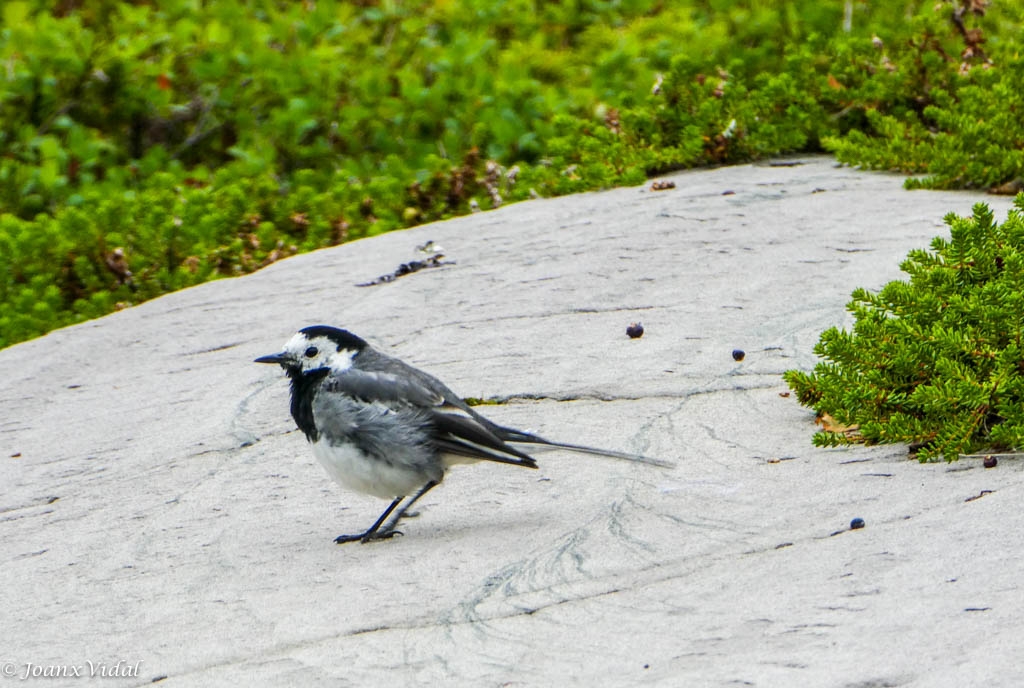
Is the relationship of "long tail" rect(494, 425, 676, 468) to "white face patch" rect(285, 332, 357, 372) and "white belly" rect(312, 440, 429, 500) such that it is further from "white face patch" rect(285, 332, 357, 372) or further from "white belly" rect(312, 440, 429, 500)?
"white face patch" rect(285, 332, 357, 372)

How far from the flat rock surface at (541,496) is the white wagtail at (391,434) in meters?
0.19

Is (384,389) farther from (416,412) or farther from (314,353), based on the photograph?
(314,353)

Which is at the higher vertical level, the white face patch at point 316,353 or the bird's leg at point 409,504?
the white face patch at point 316,353

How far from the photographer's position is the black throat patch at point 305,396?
5.37 m

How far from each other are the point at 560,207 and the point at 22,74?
5.28 m

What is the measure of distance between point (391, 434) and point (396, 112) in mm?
7161

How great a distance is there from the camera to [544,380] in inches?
256

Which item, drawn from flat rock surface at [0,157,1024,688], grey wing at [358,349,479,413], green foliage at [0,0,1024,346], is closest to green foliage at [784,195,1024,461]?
flat rock surface at [0,157,1024,688]

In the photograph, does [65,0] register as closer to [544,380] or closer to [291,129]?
[291,129]

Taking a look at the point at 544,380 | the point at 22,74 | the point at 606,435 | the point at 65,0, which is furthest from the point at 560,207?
the point at 65,0

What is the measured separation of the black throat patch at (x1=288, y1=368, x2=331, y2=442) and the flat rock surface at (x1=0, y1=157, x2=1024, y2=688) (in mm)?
364

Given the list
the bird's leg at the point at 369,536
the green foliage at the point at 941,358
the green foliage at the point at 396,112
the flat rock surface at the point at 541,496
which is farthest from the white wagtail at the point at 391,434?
the green foliage at the point at 396,112

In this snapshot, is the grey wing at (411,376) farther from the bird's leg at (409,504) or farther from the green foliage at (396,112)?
the green foliage at (396,112)

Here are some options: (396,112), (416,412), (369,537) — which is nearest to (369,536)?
(369,537)
